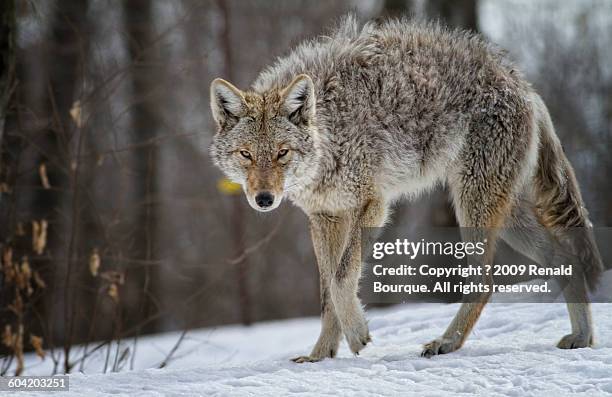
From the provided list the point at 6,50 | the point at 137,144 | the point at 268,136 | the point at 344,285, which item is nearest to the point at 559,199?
the point at 344,285

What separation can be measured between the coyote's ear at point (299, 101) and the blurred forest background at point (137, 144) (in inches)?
53.9

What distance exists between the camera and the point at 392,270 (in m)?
7.24

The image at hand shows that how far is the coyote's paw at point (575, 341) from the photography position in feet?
15.7

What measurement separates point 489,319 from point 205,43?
37.5 ft

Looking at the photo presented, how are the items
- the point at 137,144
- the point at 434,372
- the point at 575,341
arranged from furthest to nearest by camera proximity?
the point at 137,144 < the point at 575,341 < the point at 434,372

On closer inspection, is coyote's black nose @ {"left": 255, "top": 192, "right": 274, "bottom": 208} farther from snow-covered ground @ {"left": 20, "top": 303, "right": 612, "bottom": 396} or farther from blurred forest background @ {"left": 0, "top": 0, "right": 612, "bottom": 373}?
blurred forest background @ {"left": 0, "top": 0, "right": 612, "bottom": 373}

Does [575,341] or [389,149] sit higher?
[389,149]

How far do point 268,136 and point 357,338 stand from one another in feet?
4.96

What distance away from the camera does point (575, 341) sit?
482 cm

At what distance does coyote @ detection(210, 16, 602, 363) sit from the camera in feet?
17.2

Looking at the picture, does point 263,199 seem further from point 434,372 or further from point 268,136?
point 434,372

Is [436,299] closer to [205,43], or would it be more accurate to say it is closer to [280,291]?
[205,43]

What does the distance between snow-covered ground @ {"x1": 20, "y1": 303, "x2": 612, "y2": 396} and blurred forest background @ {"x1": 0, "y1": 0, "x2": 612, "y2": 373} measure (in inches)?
80.1

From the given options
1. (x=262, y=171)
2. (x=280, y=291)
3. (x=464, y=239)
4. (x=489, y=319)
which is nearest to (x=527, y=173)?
(x=464, y=239)
